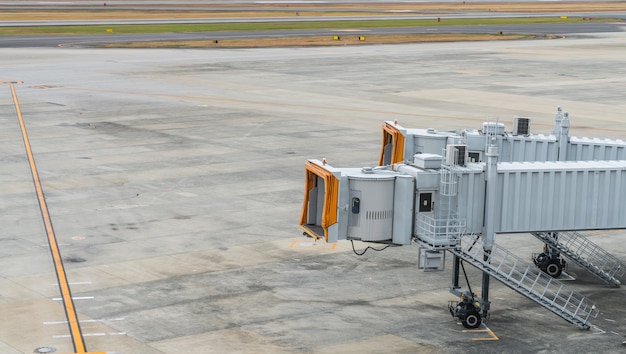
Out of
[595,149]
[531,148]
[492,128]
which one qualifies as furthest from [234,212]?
[595,149]

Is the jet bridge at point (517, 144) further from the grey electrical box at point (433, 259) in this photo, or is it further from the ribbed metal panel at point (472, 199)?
the grey electrical box at point (433, 259)

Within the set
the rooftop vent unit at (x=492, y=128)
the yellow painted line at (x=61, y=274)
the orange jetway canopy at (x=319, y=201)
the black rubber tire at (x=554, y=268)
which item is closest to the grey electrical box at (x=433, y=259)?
the orange jetway canopy at (x=319, y=201)

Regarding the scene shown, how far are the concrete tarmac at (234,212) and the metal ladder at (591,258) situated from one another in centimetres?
62

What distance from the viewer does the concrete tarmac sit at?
33.3 m

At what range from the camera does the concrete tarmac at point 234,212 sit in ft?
109

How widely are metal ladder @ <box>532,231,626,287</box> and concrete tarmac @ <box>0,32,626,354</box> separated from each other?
0.62 m

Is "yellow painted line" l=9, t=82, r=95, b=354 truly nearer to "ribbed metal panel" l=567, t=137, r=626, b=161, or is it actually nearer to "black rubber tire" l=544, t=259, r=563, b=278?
"black rubber tire" l=544, t=259, r=563, b=278

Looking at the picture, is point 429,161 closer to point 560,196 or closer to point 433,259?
point 433,259

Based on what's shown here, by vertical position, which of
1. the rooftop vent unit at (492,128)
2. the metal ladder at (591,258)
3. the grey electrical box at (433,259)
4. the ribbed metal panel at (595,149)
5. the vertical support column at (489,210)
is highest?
the rooftop vent unit at (492,128)

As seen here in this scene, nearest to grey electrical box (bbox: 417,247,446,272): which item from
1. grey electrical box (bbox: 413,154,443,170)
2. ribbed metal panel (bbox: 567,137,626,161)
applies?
grey electrical box (bbox: 413,154,443,170)

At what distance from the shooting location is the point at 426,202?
33.5m

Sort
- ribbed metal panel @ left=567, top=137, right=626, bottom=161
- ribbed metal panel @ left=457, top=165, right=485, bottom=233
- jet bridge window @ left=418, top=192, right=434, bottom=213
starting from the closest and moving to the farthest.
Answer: jet bridge window @ left=418, top=192, right=434, bottom=213 < ribbed metal panel @ left=457, top=165, right=485, bottom=233 < ribbed metal panel @ left=567, top=137, right=626, bottom=161

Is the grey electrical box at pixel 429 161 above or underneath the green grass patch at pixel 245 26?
underneath

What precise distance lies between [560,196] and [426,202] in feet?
15.8
